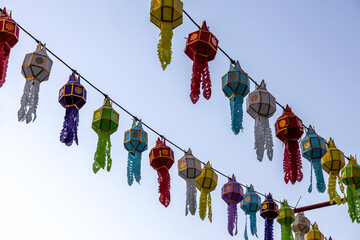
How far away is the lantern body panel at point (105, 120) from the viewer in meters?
8.28

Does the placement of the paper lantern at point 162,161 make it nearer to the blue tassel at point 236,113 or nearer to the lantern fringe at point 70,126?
the blue tassel at point 236,113

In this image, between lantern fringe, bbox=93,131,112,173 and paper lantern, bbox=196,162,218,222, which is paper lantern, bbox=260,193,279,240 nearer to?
paper lantern, bbox=196,162,218,222

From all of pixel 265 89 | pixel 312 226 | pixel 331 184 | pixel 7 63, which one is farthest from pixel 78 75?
pixel 312 226

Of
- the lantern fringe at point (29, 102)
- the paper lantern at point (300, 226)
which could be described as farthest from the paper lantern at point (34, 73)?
the paper lantern at point (300, 226)

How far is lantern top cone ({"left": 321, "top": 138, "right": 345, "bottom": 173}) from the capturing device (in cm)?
992

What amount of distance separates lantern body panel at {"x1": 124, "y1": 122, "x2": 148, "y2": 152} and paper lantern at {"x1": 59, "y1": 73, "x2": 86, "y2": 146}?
127 centimetres

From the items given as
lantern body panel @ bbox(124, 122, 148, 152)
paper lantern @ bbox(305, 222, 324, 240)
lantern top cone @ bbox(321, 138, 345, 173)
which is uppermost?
lantern top cone @ bbox(321, 138, 345, 173)

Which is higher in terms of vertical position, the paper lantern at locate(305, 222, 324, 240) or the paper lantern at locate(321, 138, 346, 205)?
the paper lantern at locate(321, 138, 346, 205)

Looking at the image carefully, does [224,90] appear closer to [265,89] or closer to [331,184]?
[265,89]

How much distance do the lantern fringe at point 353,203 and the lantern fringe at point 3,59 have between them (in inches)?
247

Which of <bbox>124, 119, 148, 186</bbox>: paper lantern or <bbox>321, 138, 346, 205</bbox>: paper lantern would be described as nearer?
<bbox>124, 119, 148, 186</bbox>: paper lantern

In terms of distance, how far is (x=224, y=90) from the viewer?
8172 millimetres

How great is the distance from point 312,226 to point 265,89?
547cm

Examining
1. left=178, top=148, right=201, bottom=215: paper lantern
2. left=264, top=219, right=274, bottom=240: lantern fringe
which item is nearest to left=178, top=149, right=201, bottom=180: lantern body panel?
left=178, top=148, right=201, bottom=215: paper lantern
